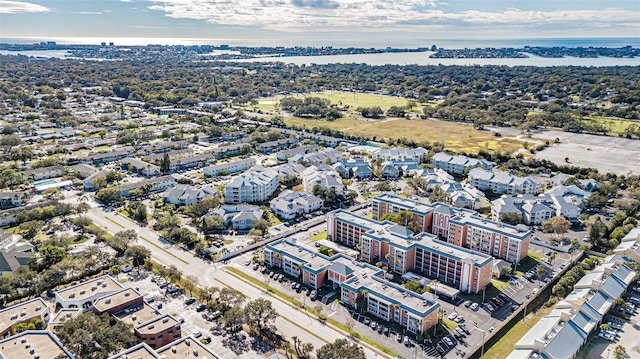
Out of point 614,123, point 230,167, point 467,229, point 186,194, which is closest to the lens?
point 467,229

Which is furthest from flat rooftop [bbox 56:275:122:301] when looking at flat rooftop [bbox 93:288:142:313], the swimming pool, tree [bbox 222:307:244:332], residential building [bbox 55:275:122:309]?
the swimming pool

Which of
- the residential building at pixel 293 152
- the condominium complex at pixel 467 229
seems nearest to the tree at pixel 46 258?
the condominium complex at pixel 467 229

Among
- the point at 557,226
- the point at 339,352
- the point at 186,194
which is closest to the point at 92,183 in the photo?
the point at 186,194

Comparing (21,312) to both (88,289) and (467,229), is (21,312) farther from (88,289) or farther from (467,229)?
(467,229)

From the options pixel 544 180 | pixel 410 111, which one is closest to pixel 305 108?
pixel 410 111

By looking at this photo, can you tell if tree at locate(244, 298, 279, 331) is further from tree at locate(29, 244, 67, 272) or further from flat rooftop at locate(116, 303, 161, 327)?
tree at locate(29, 244, 67, 272)

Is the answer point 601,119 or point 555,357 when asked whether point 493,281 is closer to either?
point 555,357
